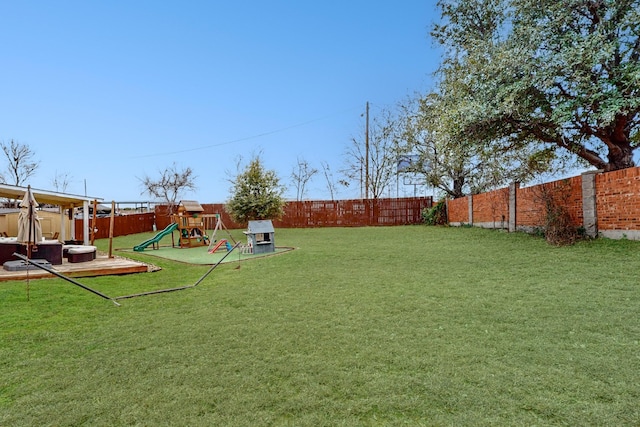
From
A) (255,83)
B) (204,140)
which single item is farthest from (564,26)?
(204,140)

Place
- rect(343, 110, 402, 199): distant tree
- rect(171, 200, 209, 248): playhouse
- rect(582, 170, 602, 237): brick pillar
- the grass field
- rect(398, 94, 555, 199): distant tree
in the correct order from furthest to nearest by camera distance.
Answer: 1. rect(343, 110, 402, 199): distant tree
2. rect(398, 94, 555, 199): distant tree
3. rect(171, 200, 209, 248): playhouse
4. rect(582, 170, 602, 237): brick pillar
5. the grass field

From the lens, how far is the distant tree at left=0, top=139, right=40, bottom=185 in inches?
864

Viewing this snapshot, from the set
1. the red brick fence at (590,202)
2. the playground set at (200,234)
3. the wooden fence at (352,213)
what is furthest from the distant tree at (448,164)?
the playground set at (200,234)

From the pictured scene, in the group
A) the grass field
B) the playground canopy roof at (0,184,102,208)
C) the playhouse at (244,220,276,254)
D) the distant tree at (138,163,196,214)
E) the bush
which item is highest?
the distant tree at (138,163,196,214)

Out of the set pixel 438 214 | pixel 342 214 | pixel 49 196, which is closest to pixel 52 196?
pixel 49 196

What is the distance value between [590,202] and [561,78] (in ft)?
10.4

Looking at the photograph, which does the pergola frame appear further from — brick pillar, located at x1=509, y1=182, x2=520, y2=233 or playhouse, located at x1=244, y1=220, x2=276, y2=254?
brick pillar, located at x1=509, y1=182, x2=520, y2=233

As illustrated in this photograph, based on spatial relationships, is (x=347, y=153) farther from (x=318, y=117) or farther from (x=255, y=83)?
(x=255, y=83)

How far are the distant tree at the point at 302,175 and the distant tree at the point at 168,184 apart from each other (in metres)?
8.26

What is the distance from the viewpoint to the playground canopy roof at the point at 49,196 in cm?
799

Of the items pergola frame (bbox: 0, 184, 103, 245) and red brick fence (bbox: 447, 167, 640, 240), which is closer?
red brick fence (bbox: 447, 167, 640, 240)

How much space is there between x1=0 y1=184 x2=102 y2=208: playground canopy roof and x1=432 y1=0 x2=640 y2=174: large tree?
1076cm

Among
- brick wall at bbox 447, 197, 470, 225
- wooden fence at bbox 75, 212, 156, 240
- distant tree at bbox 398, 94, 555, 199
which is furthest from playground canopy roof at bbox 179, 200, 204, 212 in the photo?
brick wall at bbox 447, 197, 470, 225

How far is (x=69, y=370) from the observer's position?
246 cm
